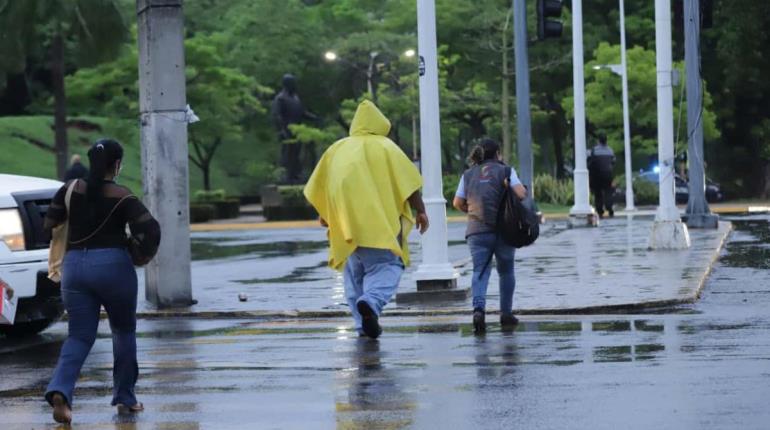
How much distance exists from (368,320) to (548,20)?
599 inches

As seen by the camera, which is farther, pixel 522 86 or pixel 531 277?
pixel 522 86

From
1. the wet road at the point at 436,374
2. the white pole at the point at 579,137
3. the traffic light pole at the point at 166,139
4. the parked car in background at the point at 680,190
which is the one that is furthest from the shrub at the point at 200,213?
the wet road at the point at 436,374

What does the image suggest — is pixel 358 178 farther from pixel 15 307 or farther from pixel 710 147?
pixel 710 147

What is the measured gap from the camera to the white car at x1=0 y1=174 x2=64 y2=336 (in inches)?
567

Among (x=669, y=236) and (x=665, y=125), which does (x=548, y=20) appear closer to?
(x=665, y=125)

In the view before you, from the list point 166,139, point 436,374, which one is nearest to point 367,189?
point 436,374

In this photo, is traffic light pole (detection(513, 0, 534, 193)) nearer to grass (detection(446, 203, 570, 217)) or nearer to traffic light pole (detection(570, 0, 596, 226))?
traffic light pole (detection(570, 0, 596, 226))

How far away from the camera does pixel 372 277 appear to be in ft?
46.1

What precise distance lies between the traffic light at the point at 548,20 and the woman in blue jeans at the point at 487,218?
13.5 metres

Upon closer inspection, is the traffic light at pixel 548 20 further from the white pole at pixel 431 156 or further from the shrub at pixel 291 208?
the shrub at pixel 291 208

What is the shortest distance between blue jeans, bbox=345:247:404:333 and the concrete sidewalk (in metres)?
2.34

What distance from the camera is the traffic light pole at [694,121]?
28344 millimetres

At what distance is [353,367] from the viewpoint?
12.3 meters

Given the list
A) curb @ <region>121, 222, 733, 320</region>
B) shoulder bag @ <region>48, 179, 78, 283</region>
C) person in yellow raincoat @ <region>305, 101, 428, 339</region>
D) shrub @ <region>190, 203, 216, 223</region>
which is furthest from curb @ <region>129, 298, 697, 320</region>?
shrub @ <region>190, 203, 216, 223</region>
